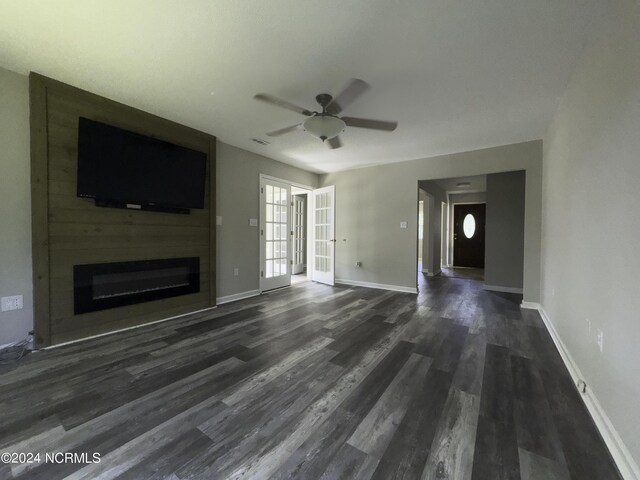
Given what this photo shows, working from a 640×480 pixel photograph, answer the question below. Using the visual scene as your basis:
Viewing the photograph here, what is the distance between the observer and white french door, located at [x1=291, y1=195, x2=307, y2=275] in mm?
7168

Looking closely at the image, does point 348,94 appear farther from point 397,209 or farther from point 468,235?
point 468,235

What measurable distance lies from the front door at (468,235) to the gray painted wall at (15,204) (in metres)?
9.37

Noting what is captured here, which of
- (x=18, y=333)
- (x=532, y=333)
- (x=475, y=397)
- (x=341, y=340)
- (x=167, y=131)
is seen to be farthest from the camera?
(x=167, y=131)

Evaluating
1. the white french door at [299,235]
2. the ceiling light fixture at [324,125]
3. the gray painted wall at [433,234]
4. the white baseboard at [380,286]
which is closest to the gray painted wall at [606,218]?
the ceiling light fixture at [324,125]

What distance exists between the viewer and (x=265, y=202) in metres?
4.64

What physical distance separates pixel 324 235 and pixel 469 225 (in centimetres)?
540

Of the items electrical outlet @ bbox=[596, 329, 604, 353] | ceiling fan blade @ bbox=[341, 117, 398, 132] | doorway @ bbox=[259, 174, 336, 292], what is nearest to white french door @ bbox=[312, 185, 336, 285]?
doorway @ bbox=[259, 174, 336, 292]

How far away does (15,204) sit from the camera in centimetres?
229

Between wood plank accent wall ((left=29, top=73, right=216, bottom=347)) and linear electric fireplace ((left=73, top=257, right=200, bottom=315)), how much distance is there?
6 cm

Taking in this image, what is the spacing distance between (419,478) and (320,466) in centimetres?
44

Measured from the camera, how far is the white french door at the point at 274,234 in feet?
15.1

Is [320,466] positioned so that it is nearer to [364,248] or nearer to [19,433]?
[19,433]

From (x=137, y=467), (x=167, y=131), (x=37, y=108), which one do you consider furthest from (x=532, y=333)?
(x=37, y=108)

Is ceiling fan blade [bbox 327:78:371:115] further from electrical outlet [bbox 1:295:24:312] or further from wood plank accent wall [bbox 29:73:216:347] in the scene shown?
electrical outlet [bbox 1:295:24:312]
